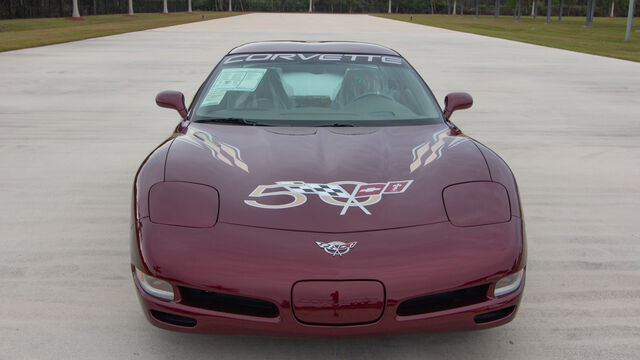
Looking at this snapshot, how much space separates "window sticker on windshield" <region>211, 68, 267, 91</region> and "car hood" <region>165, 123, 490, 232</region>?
19.3 inches

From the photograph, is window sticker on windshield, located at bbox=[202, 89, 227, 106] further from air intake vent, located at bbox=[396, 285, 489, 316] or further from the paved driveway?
air intake vent, located at bbox=[396, 285, 489, 316]

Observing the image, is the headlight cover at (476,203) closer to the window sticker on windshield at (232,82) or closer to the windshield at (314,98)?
the windshield at (314,98)

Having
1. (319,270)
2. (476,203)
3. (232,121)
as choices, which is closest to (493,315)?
(476,203)

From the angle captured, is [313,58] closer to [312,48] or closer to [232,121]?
[312,48]

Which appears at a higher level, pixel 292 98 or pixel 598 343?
pixel 292 98

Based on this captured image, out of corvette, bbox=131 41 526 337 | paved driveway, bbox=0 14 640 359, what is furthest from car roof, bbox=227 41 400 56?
paved driveway, bbox=0 14 640 359

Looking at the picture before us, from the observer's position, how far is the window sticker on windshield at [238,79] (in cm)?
402

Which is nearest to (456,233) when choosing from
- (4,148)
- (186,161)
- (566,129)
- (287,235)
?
(287,235)

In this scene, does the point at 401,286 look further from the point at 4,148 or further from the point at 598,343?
the point at 4,148

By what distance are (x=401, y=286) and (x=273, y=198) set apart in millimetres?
685

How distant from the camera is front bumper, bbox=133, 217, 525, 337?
2.39m

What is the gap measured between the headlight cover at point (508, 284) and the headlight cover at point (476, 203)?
9.4 inches

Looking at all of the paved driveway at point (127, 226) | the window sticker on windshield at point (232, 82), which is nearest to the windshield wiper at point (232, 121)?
the window sticker on windshield at point (232, 82)

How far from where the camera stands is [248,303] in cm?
246
